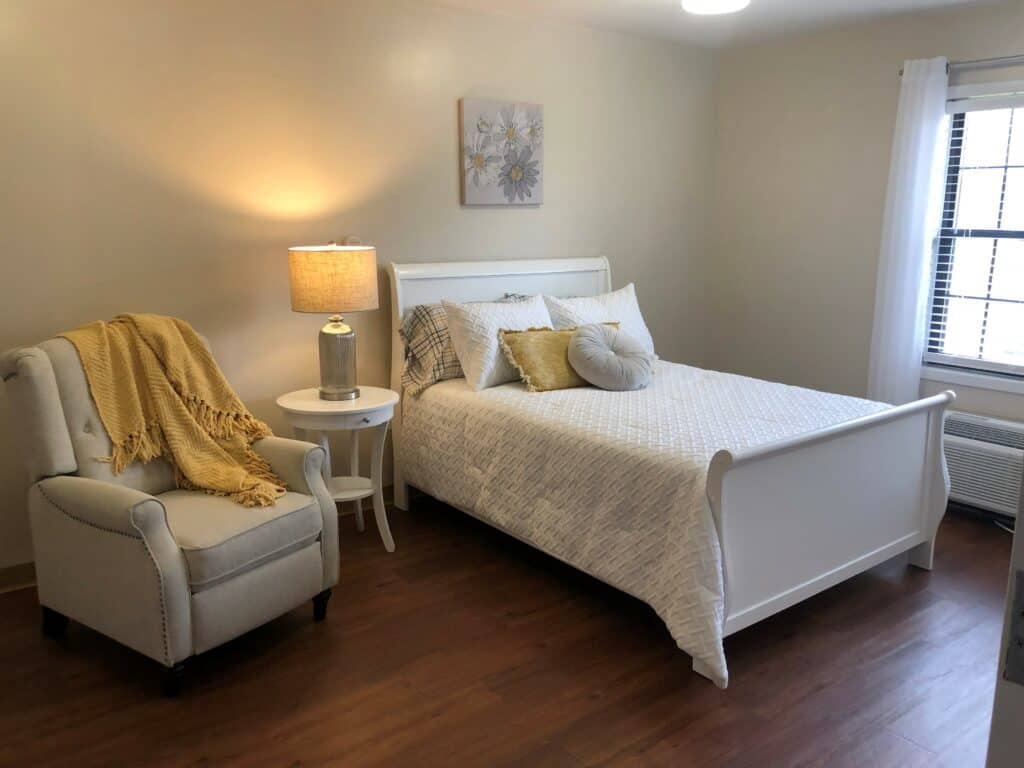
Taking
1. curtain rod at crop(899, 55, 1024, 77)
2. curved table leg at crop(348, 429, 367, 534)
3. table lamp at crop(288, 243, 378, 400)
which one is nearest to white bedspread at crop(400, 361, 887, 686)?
curved table leg at crop(348, 429, 367, 534)

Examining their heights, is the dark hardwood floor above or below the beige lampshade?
below

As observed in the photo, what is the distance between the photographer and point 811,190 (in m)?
4.53

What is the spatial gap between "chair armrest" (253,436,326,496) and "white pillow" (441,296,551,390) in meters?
0.91

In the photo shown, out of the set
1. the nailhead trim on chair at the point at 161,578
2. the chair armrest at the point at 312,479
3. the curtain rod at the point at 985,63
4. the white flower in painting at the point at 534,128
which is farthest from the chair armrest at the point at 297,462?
the curtain rod at the point at 985,63

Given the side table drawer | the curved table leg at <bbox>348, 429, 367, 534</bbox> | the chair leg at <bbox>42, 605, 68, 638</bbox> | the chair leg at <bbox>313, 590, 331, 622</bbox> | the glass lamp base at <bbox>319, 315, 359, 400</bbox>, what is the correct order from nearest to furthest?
the chair leg at <bbox>42, 605, 68, 638</bbox> < the chair leg at <bbox>313, 590, 331, 622</bbox> < the side table drawer < the glass lamp base at <bbox>319, 315, 359, 400</bbox> < the curved table leg at <bbox>348, 429, 367, 534</bbox>

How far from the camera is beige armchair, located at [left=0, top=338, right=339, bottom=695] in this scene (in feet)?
7.58

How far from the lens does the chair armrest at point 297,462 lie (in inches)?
108

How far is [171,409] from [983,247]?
373cm

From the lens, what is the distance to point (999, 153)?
3826 millimetres

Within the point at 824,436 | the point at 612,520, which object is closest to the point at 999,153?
the point at 824,436

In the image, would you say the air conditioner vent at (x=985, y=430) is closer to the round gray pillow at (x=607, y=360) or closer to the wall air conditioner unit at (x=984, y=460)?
the wall air conditioner unit at (x=984, y=460)

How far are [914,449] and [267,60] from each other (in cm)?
298

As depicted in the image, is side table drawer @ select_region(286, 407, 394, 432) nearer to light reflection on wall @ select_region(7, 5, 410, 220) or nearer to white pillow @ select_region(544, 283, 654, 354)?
light reflection on wall @ select_region(7, 5, 410, 220)

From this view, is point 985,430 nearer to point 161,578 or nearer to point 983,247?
point 983,247
